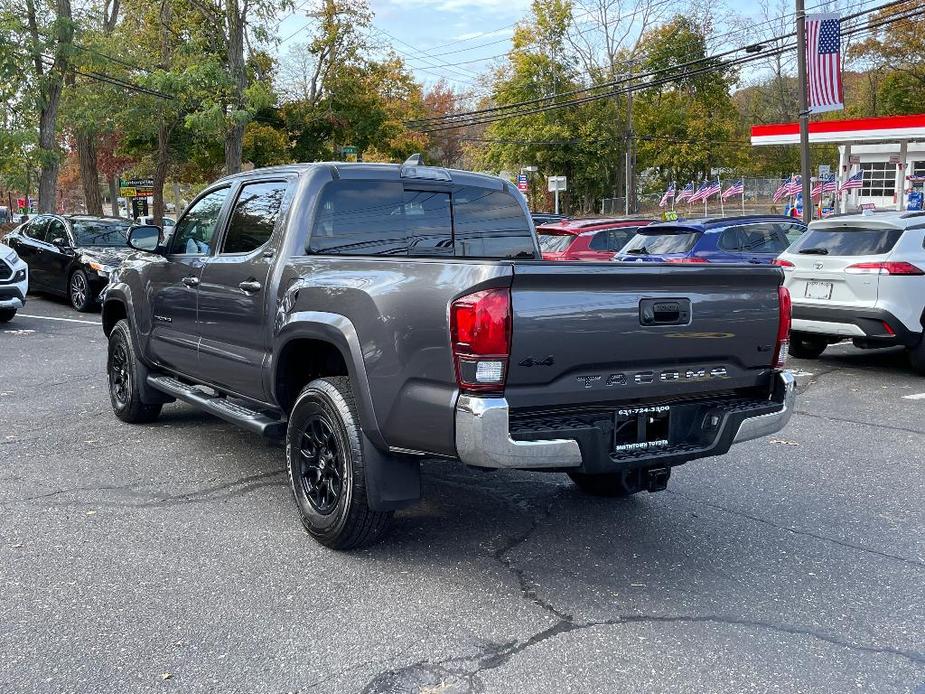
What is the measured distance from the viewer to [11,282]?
1379 cm

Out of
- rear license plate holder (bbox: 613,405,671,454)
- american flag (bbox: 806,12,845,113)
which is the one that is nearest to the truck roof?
rear license plate holder (bbox: 613,405,671,454)

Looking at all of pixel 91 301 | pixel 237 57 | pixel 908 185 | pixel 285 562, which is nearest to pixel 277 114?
pixel 237 57

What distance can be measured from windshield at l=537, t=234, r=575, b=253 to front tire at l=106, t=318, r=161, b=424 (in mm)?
9014

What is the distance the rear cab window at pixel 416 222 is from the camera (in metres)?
5.13

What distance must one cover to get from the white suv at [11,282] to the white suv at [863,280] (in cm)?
1085

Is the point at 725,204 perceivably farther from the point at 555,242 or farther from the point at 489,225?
the point at 489,225

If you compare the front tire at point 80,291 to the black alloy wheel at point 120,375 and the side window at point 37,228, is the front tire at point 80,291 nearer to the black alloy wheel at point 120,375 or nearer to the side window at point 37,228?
the side window at point 37,228

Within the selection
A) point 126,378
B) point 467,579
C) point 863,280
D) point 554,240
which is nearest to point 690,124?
point 554,240

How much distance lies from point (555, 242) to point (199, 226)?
33.0ft

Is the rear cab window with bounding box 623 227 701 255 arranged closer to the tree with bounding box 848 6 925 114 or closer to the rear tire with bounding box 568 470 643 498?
the rear tire with bounding box 568 470 643 498

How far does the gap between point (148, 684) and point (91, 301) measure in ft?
44.6

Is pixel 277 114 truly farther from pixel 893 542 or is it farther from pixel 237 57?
pixel 893 542

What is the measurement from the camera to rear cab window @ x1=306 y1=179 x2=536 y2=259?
513 cm

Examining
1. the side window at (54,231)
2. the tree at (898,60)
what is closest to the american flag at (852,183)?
the tree at (898,60)
